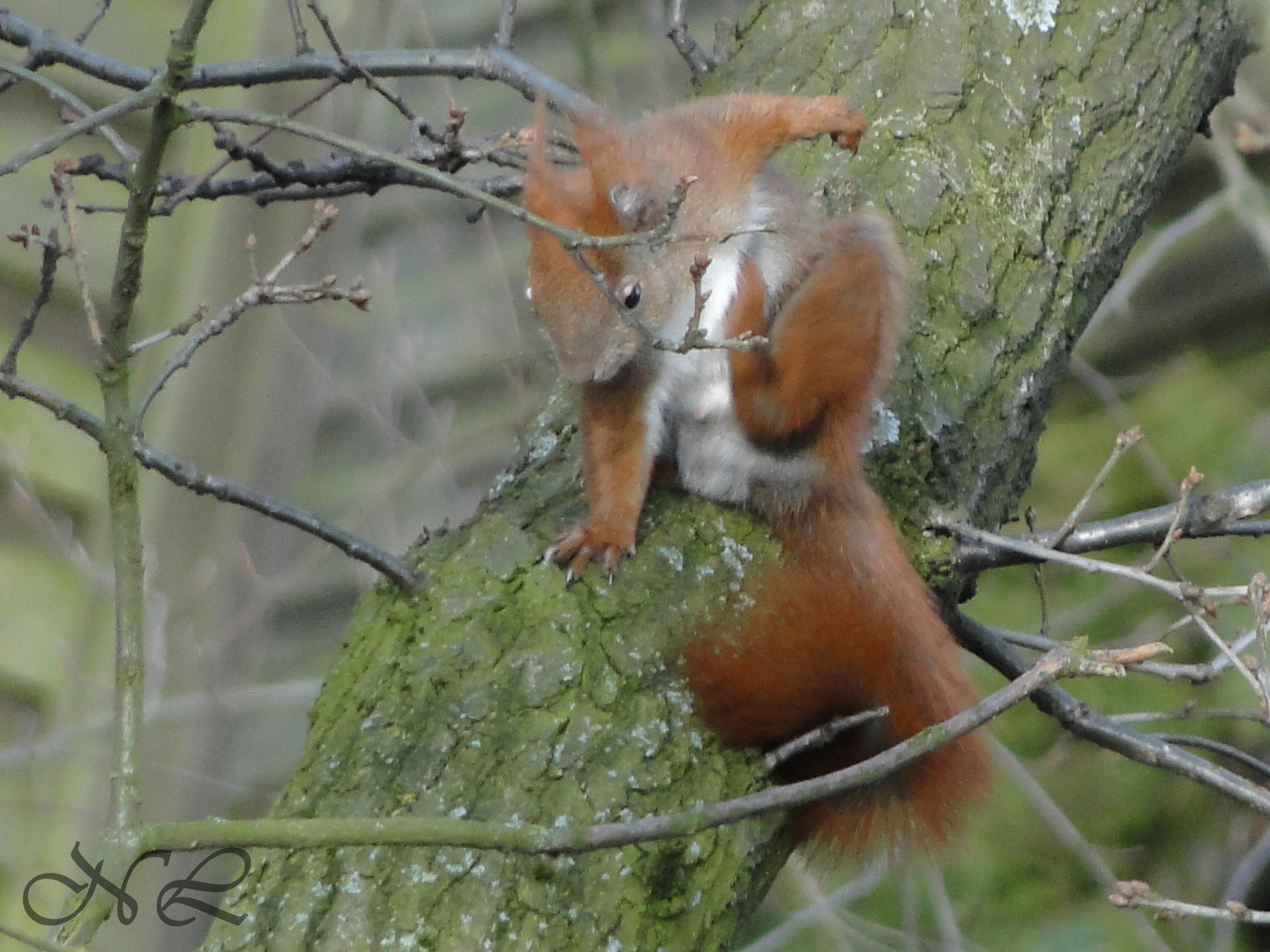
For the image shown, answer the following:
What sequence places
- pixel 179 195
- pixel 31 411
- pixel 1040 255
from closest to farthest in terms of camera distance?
pixel 179 195
pixel 1040 255
pixel 31 411

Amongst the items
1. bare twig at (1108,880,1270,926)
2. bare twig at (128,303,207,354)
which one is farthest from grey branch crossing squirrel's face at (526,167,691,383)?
bare twig at (1108,880,1270,926)

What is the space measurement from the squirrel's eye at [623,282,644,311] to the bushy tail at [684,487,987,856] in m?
0.43

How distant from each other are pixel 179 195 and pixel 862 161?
1093mm

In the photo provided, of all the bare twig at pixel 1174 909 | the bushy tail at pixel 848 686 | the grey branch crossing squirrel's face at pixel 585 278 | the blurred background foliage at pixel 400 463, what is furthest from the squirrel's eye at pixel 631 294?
the blurred background foliage at pixel 400 463

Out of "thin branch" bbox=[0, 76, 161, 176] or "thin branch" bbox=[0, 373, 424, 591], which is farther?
"thin branch" bbox=[0, 373, 424, 591]

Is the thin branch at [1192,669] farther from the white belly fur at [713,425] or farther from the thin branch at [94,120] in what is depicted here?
the thin branch at [94,120]

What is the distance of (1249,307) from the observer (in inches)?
136

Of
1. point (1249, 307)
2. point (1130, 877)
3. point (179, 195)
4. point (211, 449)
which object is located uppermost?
point (211, 449)

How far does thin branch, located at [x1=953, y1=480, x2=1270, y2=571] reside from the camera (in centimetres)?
160

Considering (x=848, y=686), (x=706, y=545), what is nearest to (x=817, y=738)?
(x=848, y=686)

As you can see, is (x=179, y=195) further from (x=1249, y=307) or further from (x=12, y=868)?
(x=1249, y=307)

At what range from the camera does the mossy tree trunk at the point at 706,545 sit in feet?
4.20

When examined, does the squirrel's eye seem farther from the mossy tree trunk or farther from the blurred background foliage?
the blurred background foliage

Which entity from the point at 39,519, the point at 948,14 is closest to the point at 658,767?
the point at 948,14
